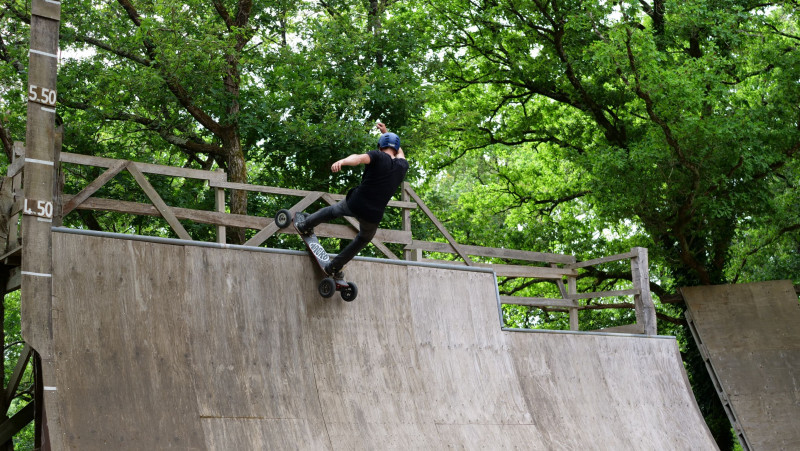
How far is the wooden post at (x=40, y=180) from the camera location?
245 inches

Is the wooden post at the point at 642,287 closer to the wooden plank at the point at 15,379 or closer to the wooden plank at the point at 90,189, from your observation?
the wooden plank at the point at 90,189

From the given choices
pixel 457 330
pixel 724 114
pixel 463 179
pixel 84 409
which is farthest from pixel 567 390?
pixel 463 179

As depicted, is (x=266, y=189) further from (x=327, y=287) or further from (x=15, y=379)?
(x=15, y=379)

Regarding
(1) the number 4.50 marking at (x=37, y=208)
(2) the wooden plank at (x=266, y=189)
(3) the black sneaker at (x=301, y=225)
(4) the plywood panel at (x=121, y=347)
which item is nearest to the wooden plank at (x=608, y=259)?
(2) the wooden plank at (x=266, y=189)

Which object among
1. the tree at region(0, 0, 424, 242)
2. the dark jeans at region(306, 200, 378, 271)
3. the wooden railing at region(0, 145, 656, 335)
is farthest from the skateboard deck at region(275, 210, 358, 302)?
the tree at region(0, 0, 424, 242)

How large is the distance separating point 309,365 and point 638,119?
15113 mm

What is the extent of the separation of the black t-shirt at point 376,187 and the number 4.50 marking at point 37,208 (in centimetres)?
279

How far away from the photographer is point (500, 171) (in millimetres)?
22547

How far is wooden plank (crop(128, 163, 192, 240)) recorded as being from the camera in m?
8.69

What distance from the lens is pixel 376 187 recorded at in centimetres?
768

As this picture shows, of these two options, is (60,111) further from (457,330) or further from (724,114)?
(724,114)

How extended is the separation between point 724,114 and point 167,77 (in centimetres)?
1170

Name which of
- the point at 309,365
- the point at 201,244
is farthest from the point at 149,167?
the point at 309,365

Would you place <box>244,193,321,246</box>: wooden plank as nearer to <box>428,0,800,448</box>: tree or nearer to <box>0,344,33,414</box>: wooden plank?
<box>0,344,33,414</box>: wooden plank
